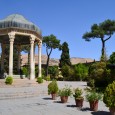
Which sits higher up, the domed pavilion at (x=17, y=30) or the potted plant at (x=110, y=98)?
the domed pavilion at (x=17, y=30)

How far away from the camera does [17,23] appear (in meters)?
31.4

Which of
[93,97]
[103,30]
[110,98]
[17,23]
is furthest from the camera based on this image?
[103,30]

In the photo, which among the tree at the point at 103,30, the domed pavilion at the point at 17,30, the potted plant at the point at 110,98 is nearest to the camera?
the potted plant at the point at 110,98

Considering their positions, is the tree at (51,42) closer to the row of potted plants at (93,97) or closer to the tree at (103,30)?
the tree at (103,30)

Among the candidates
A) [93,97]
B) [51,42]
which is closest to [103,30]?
[51,42]

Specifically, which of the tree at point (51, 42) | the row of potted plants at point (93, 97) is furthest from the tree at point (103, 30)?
the row of potted plants at point (93, 97)

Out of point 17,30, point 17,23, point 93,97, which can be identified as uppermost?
point 17,23

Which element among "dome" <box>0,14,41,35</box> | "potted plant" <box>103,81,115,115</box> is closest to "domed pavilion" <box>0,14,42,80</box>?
"dome" <box>0,14,41,35</box>

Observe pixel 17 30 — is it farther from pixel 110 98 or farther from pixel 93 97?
pixel 110 98

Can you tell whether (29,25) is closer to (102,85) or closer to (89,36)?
(102,85)

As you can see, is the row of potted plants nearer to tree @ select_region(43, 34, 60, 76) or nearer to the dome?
the dome

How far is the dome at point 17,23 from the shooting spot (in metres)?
31.3

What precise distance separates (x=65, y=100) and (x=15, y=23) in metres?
18.3

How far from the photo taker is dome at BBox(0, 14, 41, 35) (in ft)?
103
